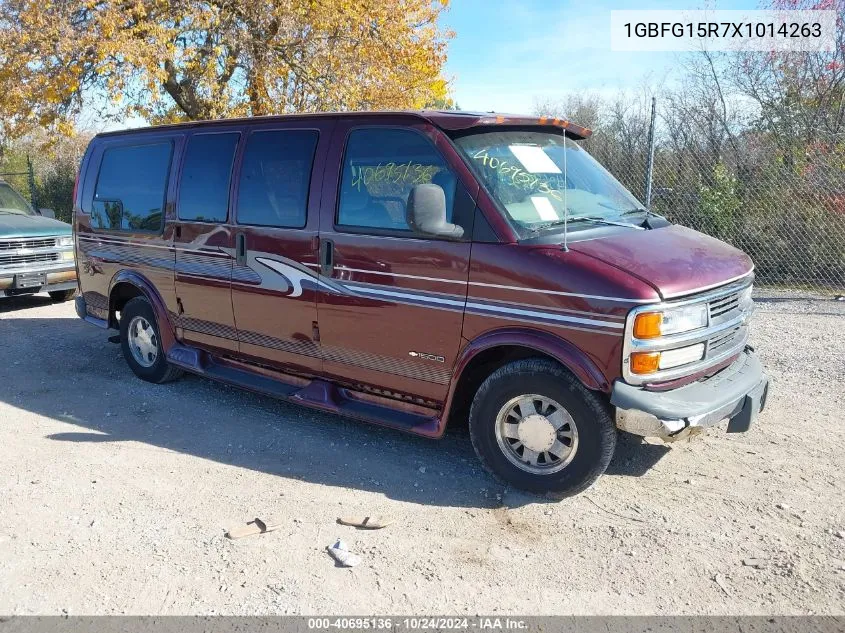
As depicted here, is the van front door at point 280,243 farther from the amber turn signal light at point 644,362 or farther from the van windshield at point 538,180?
the amber turn signal light at point 644,362

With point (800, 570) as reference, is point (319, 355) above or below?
above

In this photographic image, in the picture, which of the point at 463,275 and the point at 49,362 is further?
the point at 49,362

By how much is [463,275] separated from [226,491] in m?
1.95

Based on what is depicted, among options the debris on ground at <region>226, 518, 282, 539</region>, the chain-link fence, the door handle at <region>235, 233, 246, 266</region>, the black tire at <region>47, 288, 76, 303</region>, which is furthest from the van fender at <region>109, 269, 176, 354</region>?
the chain-link fence

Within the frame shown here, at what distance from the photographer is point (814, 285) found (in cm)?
950

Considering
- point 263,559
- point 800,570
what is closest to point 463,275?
point 263,559

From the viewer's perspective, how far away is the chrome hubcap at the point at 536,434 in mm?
3857

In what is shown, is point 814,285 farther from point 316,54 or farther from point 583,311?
point 316,54

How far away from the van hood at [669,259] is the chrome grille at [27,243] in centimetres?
858

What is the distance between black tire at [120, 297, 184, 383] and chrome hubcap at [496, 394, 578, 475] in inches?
136

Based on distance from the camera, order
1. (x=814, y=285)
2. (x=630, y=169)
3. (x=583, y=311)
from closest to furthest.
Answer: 1. (x=583, y=311)
2. (x=814, y=285)
3. (x=630, y=169)

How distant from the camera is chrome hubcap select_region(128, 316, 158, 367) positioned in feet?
20.6

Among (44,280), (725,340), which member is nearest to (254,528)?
(725,340)

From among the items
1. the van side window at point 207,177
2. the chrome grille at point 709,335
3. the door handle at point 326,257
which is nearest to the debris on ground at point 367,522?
the chrome grille at point 709,335
